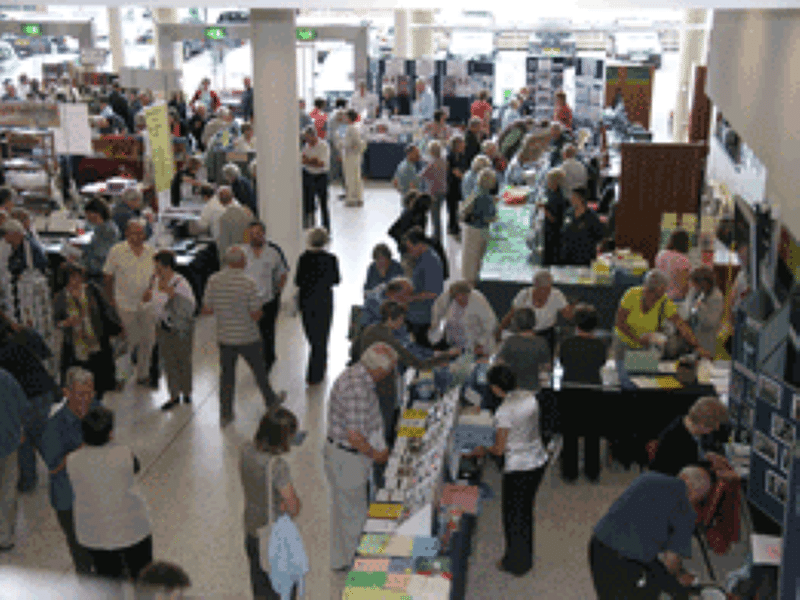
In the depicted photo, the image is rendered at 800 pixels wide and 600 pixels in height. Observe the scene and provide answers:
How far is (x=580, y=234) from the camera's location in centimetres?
932

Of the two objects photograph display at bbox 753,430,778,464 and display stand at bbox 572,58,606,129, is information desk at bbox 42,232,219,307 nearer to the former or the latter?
photograph display at bbox 753,430,778,464

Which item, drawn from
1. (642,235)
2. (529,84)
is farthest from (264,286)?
(529,84)

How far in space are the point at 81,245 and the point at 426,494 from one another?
6.42 m

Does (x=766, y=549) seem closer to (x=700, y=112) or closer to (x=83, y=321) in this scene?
(x=83, y=321)

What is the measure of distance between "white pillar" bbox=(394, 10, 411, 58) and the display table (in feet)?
20.6

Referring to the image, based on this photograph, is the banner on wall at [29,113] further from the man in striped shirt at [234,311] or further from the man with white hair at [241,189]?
the man in striped shirt at [234,311]

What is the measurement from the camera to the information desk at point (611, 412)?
6.53m

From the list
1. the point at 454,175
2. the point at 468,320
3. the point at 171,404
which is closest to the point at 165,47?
the point at 454,175

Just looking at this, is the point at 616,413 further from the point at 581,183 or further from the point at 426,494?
the point at 581,183

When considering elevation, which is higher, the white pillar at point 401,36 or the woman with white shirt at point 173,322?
the white pillar at point 401,36

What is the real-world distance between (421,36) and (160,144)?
13434 mm

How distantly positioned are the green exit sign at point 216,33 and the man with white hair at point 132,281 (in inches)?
543

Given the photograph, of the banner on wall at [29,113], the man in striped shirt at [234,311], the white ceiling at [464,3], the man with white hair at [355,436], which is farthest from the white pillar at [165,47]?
the white ceiling at [464,3]

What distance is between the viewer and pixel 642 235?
10469 mm
